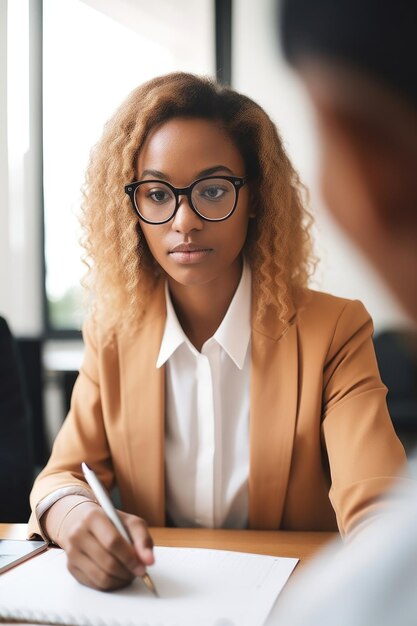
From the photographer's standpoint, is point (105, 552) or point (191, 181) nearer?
point (105, 552)

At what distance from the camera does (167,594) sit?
613mm

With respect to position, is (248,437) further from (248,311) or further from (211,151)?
(211,151)

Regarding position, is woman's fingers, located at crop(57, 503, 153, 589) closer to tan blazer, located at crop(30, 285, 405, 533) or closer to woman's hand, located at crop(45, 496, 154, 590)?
woman's hand, located at crop(45, 496, 154, 590)

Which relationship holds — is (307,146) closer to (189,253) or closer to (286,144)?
(286,144)

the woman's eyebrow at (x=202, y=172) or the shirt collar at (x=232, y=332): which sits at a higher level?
the woman's eyebrow at (x=202, y=172)

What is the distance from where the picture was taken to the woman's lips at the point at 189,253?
924mm

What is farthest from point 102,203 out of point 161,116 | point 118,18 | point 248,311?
point 118,18

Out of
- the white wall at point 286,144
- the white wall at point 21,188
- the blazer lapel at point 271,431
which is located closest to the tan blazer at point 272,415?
the blazer lapel at point 271,431

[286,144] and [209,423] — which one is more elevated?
[286,144]

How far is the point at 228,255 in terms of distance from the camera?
0.97 metres

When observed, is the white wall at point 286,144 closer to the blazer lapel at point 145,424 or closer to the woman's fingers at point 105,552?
the woman's fingers at point 105,552

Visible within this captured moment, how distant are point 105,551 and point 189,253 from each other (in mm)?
429

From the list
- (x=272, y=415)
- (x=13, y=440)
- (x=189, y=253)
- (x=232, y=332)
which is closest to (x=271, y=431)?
(x=272, y=415)

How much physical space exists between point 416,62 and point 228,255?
0.80m
